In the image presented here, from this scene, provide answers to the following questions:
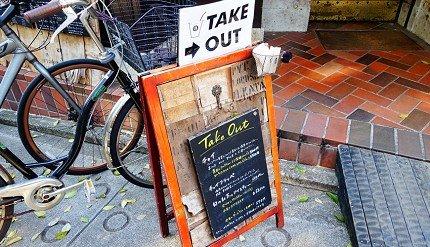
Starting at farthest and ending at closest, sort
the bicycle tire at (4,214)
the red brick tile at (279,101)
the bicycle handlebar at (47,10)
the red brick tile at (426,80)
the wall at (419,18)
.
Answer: the wall at (419,18) → the red brick tile at (426,80) → the red brick tile at (279,101) → the bicycle tire at (4,214) → the bicycle handlebar at (47,10)

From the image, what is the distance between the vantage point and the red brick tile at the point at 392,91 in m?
3.34

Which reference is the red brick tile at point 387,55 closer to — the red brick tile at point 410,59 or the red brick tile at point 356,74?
the red brick tile at point 410,59

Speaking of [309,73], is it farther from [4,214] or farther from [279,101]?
[4,214]

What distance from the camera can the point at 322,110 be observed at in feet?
10.3

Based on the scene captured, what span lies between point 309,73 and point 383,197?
1.64m

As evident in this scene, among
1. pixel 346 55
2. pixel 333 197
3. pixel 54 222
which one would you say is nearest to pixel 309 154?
pixel 333 197

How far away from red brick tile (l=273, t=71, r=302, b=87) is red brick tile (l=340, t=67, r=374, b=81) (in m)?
0.52

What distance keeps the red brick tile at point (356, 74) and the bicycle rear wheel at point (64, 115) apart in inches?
94.6

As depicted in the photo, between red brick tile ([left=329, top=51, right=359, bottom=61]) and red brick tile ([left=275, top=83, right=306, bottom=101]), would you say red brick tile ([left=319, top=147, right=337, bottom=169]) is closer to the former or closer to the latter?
red brick tile ([left=275, top=83, right=306, bottom=101])

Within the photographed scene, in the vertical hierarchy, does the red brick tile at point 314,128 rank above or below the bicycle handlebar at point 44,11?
below

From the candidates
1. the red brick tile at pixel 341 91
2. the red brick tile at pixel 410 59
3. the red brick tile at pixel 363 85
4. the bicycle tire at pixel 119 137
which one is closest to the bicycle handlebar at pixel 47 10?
the bicycle tire at pixel 119 137

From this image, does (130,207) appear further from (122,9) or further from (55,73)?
Result: (122,9)

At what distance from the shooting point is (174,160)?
1.89 metres

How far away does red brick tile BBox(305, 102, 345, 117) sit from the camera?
309cm
